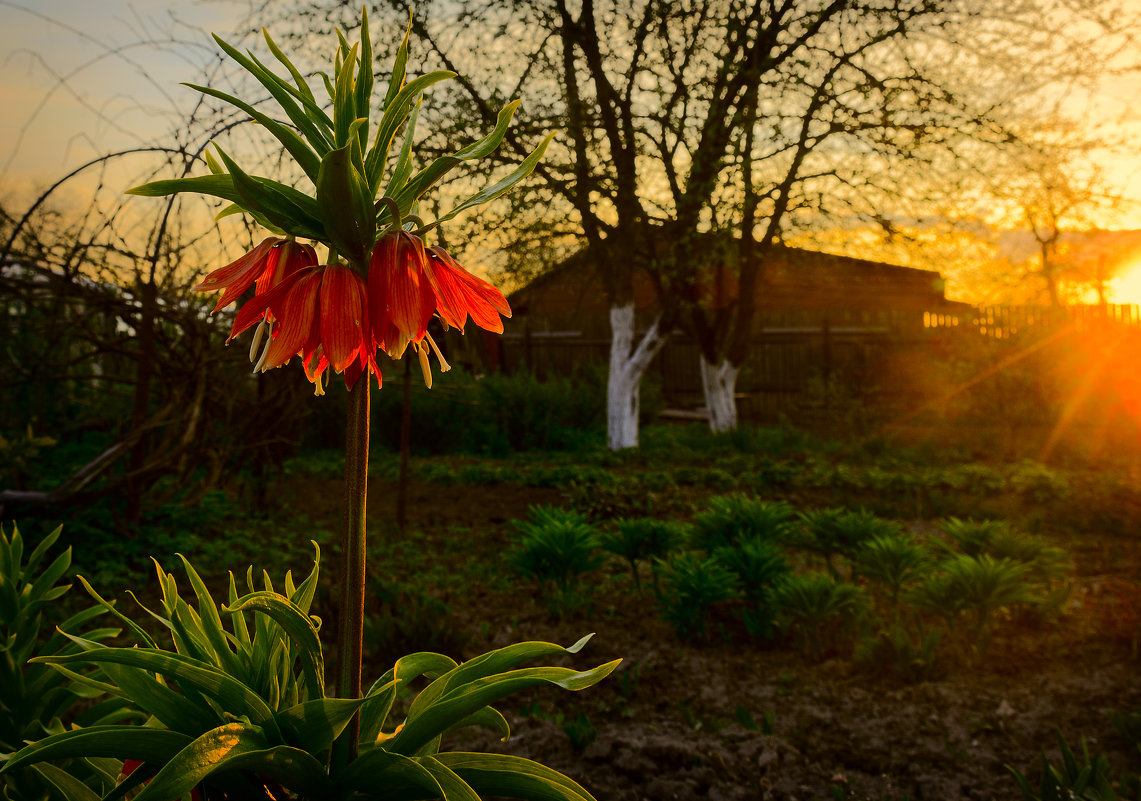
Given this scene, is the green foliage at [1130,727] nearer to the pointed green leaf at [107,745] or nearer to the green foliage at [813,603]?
the green foliage at [813,603]

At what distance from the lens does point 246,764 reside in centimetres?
99

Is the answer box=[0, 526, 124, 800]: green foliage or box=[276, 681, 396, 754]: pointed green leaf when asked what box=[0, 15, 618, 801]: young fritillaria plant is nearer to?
box=[276, 681, 396, 754]: pointed green leaf

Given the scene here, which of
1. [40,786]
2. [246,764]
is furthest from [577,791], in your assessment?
[40,786]

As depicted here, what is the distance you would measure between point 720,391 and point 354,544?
11.9 m

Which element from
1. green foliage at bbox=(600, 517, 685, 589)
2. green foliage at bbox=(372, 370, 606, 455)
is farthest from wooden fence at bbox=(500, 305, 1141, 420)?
green foliage at bbox=(600, 517, 685, 589)

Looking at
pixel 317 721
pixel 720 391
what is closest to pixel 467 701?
pixel 317 721

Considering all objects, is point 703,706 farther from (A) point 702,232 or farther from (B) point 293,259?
(A) point 702,232

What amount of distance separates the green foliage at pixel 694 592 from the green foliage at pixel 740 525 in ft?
1.81

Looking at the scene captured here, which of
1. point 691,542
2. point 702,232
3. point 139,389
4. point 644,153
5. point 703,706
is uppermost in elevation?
point 644,153

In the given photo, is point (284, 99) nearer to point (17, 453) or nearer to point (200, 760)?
point (200, 760)

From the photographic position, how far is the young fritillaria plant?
0.98 m

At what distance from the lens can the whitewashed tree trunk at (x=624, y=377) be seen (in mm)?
11297

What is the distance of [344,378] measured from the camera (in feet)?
3.41

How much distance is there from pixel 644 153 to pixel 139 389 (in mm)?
7603
